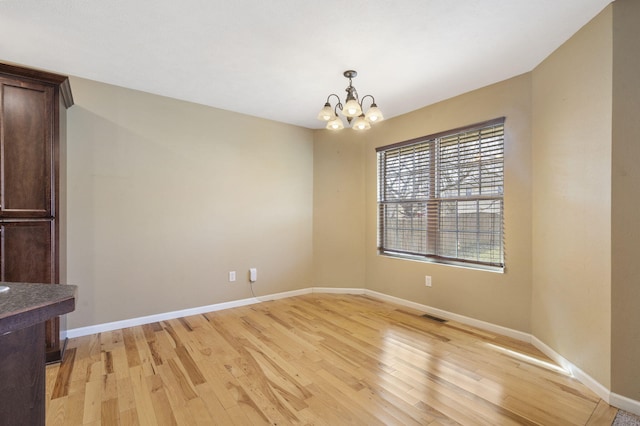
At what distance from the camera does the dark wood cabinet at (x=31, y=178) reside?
2188 millimetres

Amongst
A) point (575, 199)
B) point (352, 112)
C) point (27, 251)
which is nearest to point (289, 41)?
point (352, 112)

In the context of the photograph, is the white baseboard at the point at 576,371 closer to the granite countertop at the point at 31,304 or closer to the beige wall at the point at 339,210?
the beige wall at the point at 339,210

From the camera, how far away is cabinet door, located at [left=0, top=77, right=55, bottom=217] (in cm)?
219

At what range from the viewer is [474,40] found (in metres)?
2.23

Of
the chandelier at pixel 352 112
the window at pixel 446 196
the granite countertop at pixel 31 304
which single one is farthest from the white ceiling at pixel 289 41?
Answer: the granite countertop at pixel 31 304

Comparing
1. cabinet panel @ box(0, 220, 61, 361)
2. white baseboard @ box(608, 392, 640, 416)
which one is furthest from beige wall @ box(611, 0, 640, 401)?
cabinet panel @ box(0, 220, 61, 361)

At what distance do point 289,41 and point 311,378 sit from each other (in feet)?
8.46

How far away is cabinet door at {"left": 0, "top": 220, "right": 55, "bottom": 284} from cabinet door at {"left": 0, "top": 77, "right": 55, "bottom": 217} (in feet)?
0.33

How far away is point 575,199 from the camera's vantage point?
2.21 meters

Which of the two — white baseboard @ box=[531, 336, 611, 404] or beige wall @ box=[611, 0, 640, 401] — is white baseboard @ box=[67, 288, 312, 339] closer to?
white baseboard @ box=[531, 336, 611, 404]

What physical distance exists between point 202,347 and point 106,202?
1.78 meters

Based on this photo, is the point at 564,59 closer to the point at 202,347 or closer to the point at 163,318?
the point at 202,347

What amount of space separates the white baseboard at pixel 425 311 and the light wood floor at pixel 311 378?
0.07 meters

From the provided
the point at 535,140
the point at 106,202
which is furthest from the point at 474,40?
the point at 106,202
